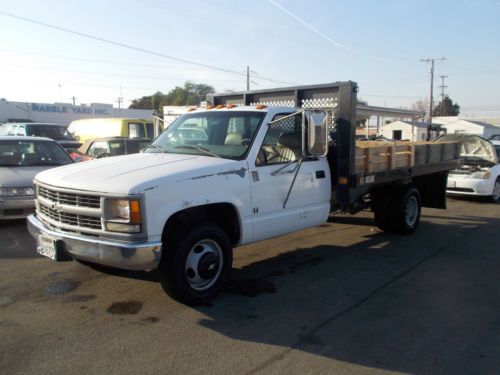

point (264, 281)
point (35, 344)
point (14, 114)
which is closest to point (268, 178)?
point (264, 281)

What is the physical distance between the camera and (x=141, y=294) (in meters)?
4.90

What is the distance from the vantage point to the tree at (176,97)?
7794 cm

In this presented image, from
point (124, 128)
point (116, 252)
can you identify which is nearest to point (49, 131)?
point (124, 128)

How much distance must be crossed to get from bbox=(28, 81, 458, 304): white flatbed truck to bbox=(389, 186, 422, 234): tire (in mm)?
794

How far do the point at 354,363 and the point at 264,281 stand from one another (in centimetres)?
198

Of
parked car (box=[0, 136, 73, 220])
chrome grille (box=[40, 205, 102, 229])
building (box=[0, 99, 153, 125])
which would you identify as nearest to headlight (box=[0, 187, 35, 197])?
parked car (box=[0, 136, 73, 220])

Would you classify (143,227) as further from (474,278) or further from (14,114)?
(14,114)

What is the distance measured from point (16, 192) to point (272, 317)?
17.8 feet

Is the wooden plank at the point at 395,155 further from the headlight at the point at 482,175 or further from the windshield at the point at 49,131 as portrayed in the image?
the windshield at the point at 49,131

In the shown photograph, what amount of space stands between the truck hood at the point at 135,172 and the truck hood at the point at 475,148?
9188 mm

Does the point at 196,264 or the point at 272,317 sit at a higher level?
the point at 196,264

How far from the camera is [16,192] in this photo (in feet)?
25.1

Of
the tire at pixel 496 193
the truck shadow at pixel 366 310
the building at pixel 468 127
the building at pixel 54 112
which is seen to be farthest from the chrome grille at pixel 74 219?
the building at pixel 468 127

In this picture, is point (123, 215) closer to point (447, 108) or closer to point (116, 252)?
point (116, 252)
